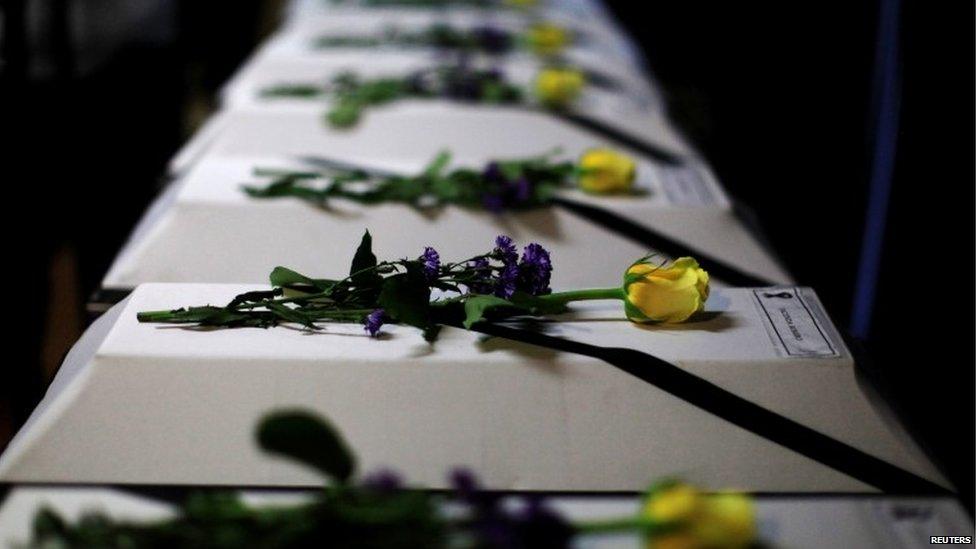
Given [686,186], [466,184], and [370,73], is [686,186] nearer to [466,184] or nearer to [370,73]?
[466,184]

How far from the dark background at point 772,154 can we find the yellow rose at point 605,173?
296 mm

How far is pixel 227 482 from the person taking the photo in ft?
2.73

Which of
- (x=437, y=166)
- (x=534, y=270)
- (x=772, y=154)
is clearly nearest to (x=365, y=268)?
(x=534, y=270)

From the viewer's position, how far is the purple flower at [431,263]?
883mm

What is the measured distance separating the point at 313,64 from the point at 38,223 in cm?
59

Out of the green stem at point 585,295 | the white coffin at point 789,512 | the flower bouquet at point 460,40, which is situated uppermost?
the flower bouquet at point 460,40

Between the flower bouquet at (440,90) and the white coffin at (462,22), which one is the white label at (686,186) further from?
the white coffin at (462,22)

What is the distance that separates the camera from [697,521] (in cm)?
56

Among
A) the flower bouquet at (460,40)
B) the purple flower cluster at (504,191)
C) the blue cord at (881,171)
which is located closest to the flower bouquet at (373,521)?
the purple flower cluster at (504,191)

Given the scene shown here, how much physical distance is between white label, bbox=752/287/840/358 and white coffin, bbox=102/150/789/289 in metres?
0.24

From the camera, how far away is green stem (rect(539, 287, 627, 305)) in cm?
92

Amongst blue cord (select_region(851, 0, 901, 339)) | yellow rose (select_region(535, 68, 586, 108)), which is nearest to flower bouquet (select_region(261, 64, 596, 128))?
yellow rose (select_region(535, 68, 586, 108))

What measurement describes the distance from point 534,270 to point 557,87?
3.52ft

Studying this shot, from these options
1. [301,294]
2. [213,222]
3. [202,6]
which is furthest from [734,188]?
[202,6]
